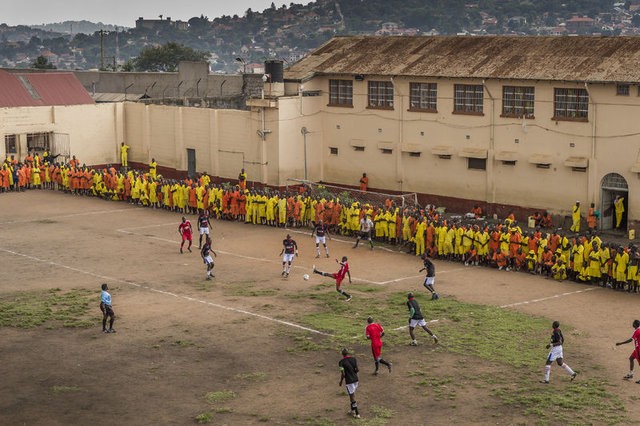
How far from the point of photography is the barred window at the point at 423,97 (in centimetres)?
5281

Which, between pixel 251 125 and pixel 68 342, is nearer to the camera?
pixel 68 342

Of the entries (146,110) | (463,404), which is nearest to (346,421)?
(463,404)

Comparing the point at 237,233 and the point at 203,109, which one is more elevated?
the point at 203,109

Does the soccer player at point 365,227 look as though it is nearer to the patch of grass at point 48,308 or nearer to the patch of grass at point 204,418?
the patch of grass at point 48,308

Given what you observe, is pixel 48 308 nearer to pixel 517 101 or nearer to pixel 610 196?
pixel 517 101

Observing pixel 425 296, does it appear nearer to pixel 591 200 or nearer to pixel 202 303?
pixel 202 303

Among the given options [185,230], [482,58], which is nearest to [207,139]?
[482,58]

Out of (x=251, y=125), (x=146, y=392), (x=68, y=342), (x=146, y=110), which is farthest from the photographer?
(x=146, y=110)

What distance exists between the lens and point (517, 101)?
49.6 meters

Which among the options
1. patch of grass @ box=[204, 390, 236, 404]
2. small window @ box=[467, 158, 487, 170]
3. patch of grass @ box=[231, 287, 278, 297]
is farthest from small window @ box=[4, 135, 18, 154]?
patch of grass @ box=[204, 390, 236, 404]

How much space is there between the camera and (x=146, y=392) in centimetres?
2734

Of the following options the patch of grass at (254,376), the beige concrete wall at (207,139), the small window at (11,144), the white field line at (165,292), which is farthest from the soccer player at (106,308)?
the small window at (11,144)

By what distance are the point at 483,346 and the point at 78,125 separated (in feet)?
132

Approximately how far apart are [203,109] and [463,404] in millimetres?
36926
